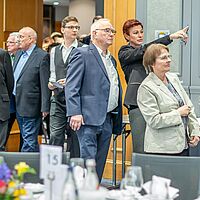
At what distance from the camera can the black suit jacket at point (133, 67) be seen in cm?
424

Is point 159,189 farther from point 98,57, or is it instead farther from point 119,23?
point 119,23

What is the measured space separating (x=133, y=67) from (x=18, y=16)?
354 centimetres

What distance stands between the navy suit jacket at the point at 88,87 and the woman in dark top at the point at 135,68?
28 centimetres

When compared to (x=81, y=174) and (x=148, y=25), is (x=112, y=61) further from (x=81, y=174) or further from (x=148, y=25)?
(x=81, y=174)

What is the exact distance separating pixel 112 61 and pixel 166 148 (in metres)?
1.05

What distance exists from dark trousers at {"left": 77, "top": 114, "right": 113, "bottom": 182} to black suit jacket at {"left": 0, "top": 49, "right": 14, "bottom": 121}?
4.11ft

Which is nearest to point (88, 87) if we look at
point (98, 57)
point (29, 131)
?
point (98, 57)

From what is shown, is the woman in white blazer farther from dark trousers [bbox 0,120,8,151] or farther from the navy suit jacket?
dark trousers [bbox 0,120,8,151]

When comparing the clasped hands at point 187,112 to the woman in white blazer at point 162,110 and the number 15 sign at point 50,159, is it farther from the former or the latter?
the number 15 sign at point 50,159

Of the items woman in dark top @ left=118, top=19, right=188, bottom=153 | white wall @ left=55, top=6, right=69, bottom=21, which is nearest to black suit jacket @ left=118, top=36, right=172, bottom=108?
woman in dark top @ left=118, top=19, right=188, bottom=153

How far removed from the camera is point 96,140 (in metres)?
3.98

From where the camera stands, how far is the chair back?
2723 mm

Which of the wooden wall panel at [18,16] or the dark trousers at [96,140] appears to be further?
the wooden wall panel at [18,16]

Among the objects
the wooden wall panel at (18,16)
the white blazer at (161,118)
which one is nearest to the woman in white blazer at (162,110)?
the white blazer at (161,118)
